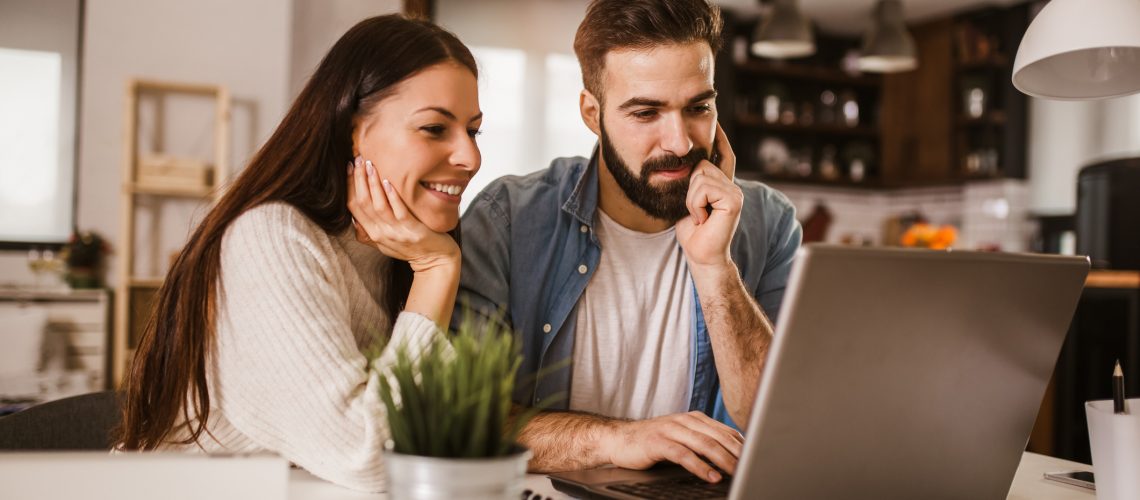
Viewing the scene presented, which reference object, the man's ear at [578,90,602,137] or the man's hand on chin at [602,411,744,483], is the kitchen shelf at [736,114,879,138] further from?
the man's hand on chin at [602,411,744,483]

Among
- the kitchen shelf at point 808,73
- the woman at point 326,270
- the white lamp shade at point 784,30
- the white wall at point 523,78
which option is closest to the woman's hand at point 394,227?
the woman at point 326,270

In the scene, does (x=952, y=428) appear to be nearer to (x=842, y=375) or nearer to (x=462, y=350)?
(x=842, y=375)

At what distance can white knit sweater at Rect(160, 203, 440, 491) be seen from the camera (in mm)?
1038

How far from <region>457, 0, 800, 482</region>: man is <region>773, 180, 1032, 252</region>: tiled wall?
14.8ft

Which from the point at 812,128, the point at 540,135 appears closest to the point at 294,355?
the point at 540,135

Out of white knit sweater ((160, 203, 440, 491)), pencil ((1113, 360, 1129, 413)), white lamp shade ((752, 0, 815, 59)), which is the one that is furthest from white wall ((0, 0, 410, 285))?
pencil ((1113, 360, 1129, 413))

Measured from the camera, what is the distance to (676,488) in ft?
3.43

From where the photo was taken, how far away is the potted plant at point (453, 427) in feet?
2.27

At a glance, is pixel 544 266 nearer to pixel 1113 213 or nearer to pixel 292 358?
pixel 292 358

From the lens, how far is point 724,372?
154 centimetres

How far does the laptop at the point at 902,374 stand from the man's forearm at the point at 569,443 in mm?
219

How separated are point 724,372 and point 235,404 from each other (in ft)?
2.55

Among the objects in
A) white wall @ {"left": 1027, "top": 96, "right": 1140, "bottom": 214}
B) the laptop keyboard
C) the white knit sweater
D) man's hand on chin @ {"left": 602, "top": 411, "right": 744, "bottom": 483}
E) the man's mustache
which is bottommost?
the laptop keyboard

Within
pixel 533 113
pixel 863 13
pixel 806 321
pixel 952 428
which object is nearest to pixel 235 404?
pixel 806 321
